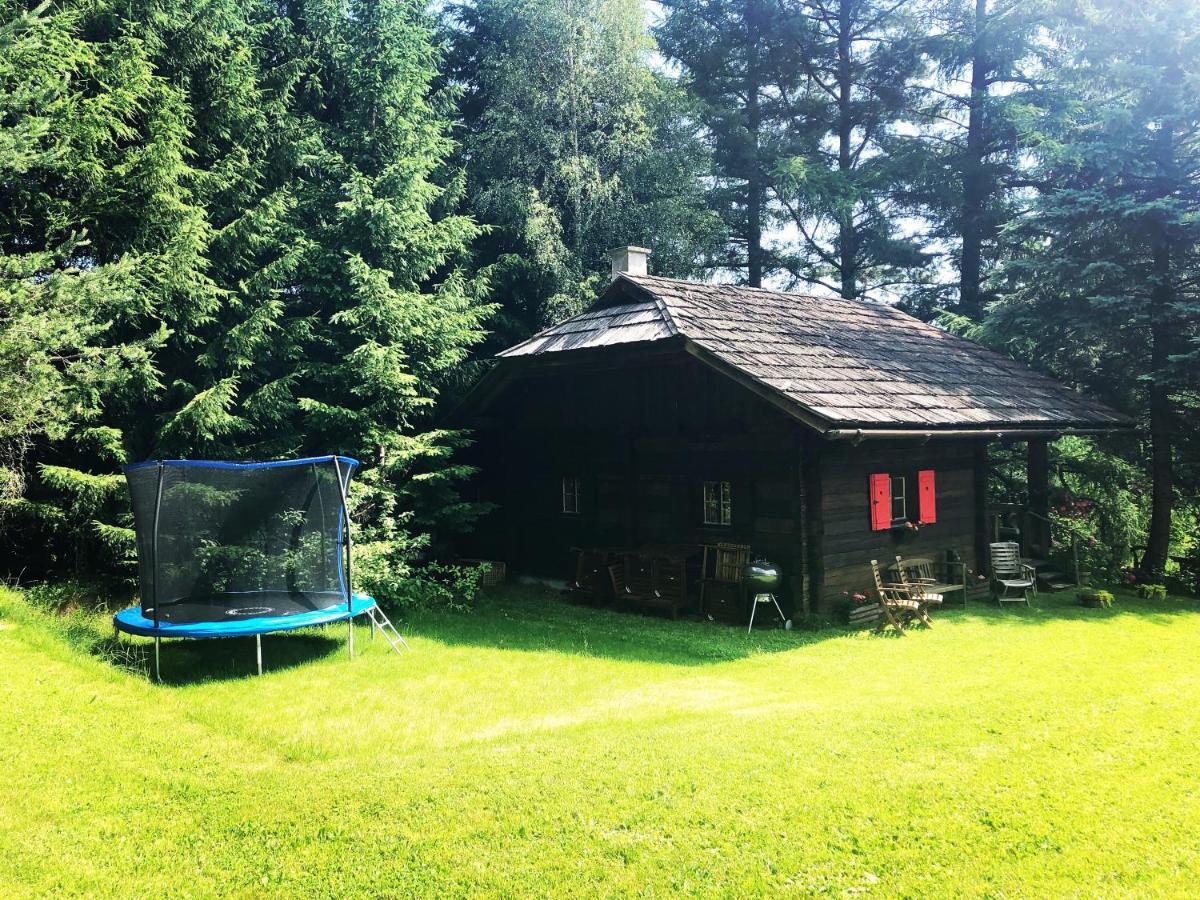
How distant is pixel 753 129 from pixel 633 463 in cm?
1497

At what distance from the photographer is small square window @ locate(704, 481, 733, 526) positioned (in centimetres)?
1314

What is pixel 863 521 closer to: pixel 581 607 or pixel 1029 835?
pixel 581 607

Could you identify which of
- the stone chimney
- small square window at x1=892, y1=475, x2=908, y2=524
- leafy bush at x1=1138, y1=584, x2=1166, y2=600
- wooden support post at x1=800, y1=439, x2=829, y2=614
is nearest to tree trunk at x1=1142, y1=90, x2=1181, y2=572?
leafy bush at x1=1138, y1=584, x2=1166, y2=600

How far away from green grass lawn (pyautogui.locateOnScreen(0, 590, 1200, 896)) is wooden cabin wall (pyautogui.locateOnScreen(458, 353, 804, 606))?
10.3 feet

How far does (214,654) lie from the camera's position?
1027 cm

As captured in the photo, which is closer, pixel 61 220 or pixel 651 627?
pixel 61 220

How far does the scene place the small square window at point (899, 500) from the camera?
13.7 m

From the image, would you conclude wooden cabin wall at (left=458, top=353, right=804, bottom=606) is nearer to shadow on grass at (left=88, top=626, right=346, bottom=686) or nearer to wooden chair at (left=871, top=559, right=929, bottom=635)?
wooden chair at (left=871, top=559, right=929, bottom=635)

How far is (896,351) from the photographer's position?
15445mm

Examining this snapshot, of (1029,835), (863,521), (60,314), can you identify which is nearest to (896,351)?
A: (863,521)

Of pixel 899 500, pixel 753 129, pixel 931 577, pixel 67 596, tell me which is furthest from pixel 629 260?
pixel 753 129

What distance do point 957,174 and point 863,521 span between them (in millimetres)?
14046

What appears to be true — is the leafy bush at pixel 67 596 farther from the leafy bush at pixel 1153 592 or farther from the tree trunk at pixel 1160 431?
the tree trunk at pixel 1160 431

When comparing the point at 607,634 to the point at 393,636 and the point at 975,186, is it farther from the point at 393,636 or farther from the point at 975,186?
the point at 975,186
